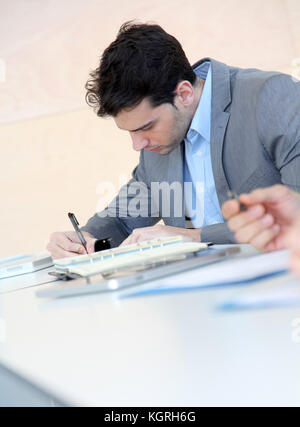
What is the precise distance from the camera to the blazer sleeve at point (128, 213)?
177cm

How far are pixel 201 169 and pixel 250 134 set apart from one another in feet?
0.83

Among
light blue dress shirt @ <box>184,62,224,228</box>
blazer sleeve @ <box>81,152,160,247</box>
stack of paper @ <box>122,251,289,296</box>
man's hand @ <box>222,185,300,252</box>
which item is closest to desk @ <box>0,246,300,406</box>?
stack of paper @ <box>122,251,289,296</box>

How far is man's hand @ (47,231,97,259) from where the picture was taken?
4.41 feet

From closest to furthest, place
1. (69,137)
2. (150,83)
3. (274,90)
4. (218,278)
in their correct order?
1. (218,278)
2. (274,90)
3. (150,83)
4. (69,137)

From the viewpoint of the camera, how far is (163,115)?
1544mm

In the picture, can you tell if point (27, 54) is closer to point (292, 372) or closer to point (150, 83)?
point (150, 83)

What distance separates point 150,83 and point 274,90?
15.1 inches

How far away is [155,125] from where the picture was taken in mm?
1539

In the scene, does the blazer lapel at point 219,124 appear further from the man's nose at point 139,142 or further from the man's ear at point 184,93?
the man's nose at point 139,142

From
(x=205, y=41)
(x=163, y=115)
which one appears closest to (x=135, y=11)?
(x=205, y=41)

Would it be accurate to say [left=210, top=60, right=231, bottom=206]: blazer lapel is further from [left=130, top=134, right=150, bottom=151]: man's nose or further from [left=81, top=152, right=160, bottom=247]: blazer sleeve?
[left=81, top=152, right=160, bottom=247]: blazer sleeve

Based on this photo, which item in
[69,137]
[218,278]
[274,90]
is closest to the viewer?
[218,278]

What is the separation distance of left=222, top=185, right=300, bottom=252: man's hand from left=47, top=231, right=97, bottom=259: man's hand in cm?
67

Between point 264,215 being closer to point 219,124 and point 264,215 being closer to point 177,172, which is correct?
point 219,124
